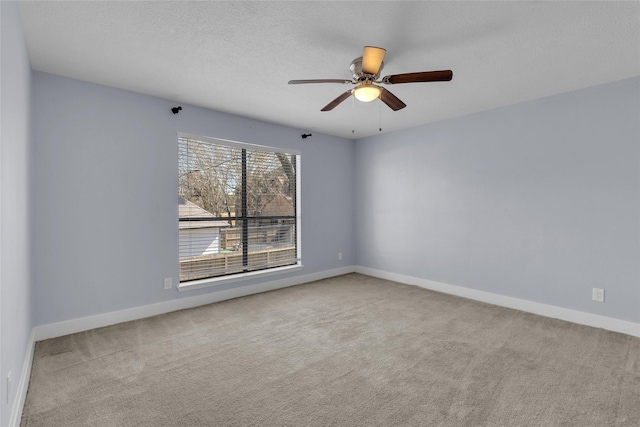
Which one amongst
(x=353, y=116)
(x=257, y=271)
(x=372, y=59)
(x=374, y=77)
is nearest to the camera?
(x=372, y=59)

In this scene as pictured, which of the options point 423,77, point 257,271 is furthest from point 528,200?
point 257,271

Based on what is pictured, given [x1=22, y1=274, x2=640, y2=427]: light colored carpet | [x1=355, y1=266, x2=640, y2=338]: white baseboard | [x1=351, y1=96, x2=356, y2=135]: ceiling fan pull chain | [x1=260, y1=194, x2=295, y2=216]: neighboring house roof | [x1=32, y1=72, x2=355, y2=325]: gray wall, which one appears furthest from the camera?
[x1=260, y1=194, x2=295, y2=216]: neighboring house roof

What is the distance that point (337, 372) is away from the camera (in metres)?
2.29

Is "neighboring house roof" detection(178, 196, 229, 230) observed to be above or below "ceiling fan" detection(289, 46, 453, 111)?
below

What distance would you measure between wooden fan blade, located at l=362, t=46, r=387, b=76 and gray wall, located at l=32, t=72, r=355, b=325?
7.79 feet

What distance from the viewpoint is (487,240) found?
13.1ft

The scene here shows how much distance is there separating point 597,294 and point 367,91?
3092 mm

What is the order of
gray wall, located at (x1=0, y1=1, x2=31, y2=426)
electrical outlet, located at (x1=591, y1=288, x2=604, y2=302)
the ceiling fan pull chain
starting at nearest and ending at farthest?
gray wall, located at (x1=0, y1=1, x2=31, y2=426)
electrical outlet, located at (x1=591, y1=288, x2=604, y2=302)
the ceiling fan pull chain

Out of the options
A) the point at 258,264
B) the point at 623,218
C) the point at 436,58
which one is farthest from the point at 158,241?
the point at 623,218

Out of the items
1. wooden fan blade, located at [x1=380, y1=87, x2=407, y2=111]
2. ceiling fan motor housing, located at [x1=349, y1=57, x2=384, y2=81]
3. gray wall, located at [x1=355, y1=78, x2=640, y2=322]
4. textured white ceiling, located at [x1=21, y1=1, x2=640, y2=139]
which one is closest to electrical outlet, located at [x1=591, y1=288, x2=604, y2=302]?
gray wall, located at [x1=355, y1=78, x2=640, y2=322]

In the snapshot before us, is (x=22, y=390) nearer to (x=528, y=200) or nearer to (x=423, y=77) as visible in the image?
(x=423, y=77)

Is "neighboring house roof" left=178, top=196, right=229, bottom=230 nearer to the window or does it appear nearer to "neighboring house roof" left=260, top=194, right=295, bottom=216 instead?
the window

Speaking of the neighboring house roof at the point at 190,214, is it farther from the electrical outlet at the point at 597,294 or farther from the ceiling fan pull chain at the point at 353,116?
the electrical outlet at the point at 597,294

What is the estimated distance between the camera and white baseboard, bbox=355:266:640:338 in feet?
9.88
